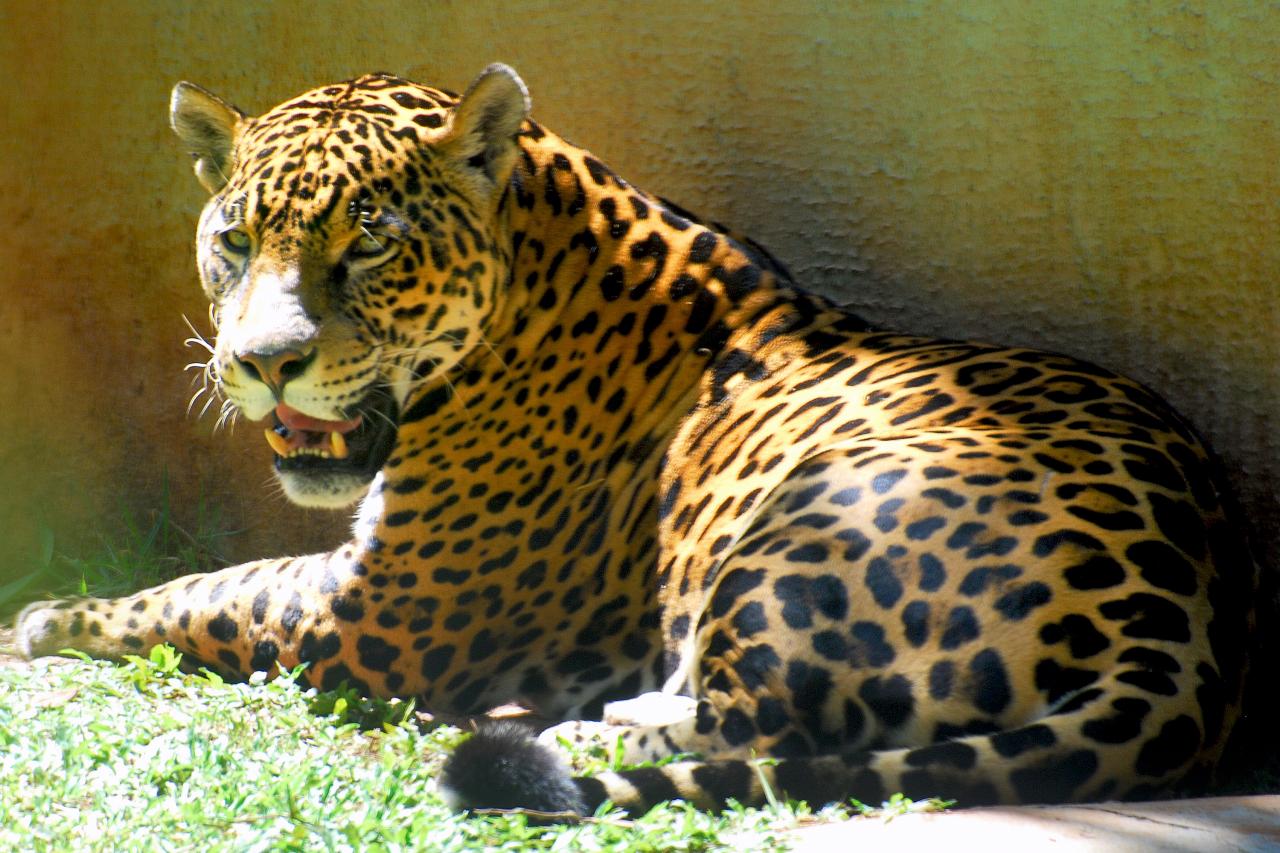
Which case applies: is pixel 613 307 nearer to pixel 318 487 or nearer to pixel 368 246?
pixel 368 246

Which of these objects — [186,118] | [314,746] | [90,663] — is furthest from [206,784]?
[186,118]

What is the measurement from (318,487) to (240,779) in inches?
51.5

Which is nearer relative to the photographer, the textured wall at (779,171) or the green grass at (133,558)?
the textured wall at (779,171)

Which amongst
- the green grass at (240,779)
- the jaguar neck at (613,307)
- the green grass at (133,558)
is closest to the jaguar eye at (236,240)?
the jaguar neck at (613,307)

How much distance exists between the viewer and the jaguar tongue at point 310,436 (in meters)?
4.80

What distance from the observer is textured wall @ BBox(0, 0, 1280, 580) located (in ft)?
17.0

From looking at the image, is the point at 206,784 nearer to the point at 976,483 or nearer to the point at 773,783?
the point at 773,783

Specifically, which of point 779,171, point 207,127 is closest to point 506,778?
point 207,127

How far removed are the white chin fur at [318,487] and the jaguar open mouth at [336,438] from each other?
2 cm

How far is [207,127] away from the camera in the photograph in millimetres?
5145

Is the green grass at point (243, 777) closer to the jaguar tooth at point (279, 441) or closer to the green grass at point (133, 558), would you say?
the jaguar tooth at point (279, 441)

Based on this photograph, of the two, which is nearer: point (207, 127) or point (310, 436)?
point (310, 436)

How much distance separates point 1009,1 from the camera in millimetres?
5391

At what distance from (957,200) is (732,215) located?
3.07 ft
